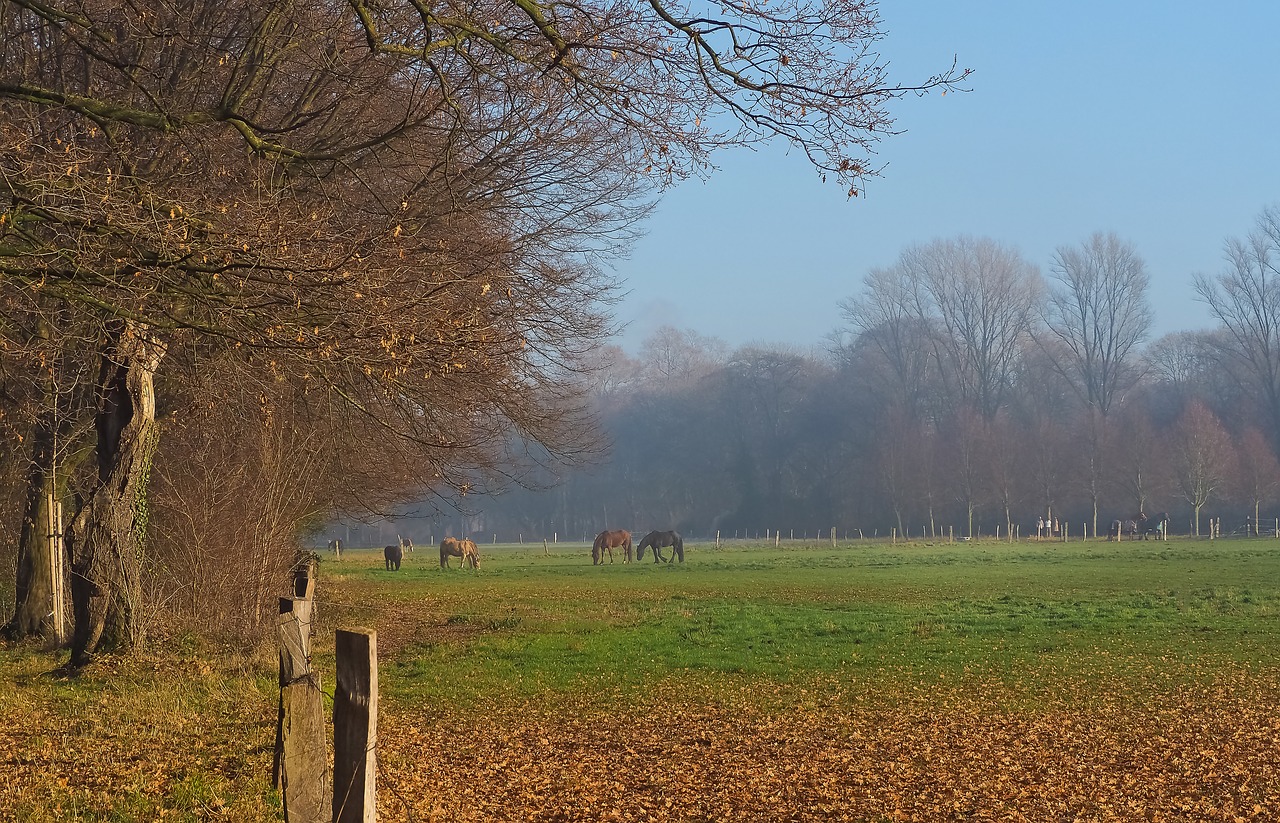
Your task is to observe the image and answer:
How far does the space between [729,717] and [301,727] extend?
5.82 m

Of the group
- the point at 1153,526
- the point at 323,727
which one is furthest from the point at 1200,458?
the point at 323,727

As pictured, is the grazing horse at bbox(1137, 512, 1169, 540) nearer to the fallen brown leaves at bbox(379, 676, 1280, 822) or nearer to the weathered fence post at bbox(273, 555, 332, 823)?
the fallen brown leaves at bbox(379, 676, 1280, 822)

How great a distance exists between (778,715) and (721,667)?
346cm

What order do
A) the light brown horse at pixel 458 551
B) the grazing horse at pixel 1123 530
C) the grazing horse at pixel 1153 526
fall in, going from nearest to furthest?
the light brown horse at pixel 458 551, the grazing horse at pixel 1153 526, the grazing horse at pixel 1123 530

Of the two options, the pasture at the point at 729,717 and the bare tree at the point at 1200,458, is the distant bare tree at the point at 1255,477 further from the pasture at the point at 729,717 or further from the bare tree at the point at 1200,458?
the pasture at the point at 729,717

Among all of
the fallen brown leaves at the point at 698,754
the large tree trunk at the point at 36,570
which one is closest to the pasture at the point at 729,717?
the fallen brown leaves at the point at 698,754

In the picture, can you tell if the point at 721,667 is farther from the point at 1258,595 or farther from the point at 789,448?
the point at 789,448

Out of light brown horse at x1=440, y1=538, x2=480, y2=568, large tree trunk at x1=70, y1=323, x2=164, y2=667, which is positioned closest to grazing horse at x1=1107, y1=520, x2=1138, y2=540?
light brown horse at x1=440, y1=538, x2=480, y2=568

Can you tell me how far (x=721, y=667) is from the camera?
14.0m

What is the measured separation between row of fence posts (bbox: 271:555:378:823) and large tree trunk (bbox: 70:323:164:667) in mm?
6870

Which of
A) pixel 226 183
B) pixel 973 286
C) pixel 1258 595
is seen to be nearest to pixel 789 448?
pixel 973 286

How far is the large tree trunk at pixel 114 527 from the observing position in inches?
474

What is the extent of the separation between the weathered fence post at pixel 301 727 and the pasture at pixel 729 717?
1066 millimetres

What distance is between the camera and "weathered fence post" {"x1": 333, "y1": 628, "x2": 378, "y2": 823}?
15.4 feet
